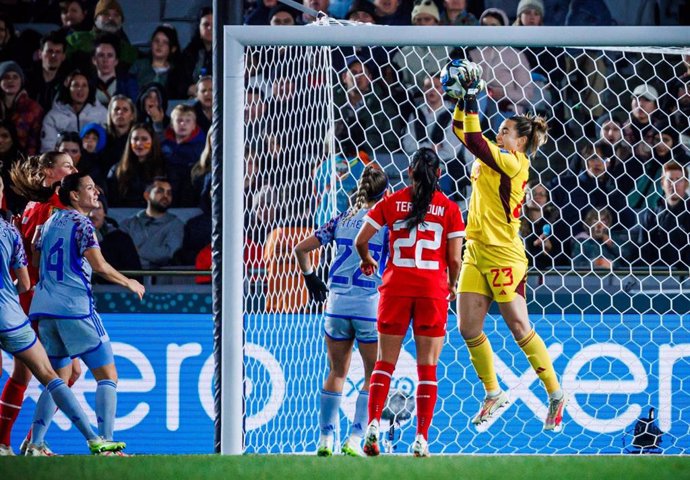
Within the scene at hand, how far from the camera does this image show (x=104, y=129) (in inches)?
376

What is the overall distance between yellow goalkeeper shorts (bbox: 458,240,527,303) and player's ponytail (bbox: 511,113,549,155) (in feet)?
1.94

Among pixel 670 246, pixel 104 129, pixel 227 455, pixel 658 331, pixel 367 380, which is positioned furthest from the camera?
pixel 104 129

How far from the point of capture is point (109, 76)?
1001 cm

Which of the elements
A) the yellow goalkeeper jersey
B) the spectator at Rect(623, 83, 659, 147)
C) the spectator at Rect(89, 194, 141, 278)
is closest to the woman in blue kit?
the yellow goalkeeper jersey

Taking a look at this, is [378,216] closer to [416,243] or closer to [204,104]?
[416,243]

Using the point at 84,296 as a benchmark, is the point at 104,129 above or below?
above

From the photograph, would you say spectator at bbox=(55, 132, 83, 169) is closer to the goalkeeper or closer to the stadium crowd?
the stadium crowd

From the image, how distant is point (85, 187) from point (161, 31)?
13.4 feet

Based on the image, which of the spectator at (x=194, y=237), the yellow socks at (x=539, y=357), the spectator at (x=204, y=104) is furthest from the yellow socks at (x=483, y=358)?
the spectator at (x=204, y=104)

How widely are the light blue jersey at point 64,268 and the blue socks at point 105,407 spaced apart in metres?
0.40

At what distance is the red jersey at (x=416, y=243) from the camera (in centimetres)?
561

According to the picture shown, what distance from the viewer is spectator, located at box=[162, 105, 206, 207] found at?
9.19 meters

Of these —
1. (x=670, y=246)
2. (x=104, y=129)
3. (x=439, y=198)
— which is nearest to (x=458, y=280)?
(x=439, y=198)

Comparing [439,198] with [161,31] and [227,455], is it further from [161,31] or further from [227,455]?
[161,31]
